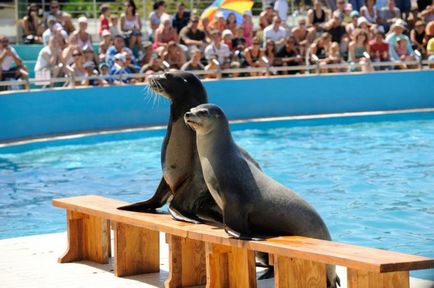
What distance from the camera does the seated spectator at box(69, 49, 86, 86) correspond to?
57.5 feet

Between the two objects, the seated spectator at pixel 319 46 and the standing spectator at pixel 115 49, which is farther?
the seated spectator at pixel 319 46

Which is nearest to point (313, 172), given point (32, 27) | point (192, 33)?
point (192, 33)

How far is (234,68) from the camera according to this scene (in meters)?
19.8

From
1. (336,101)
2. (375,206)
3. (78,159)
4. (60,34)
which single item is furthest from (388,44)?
(375,206)

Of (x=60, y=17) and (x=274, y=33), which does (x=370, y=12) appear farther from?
(x=60, y=17)

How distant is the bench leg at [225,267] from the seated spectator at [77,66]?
1150 cm

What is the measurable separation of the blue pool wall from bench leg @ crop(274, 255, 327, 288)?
35.0 ft

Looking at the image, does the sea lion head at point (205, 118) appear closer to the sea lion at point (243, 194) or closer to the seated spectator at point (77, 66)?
the sea lion at point (243, 194)

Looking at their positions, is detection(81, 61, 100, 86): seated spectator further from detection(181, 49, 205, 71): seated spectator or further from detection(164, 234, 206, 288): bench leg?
detection(164, 234, 206, 288): bench leg

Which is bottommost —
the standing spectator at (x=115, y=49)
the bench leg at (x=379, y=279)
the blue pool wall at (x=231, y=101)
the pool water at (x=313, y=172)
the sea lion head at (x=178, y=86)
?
the pool water at (x=313, y=172)

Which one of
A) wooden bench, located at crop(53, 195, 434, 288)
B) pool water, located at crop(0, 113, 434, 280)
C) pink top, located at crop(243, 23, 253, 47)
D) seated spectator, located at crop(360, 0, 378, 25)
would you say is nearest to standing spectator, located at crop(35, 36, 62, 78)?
pool water, located at crop(0, 113, 434, 280)

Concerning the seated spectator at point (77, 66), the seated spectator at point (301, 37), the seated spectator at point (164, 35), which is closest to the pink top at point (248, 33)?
the seated spectator at point (301, 37)

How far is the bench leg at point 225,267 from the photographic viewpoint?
603 centimetres

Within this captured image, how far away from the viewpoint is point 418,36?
2172 centimetres
